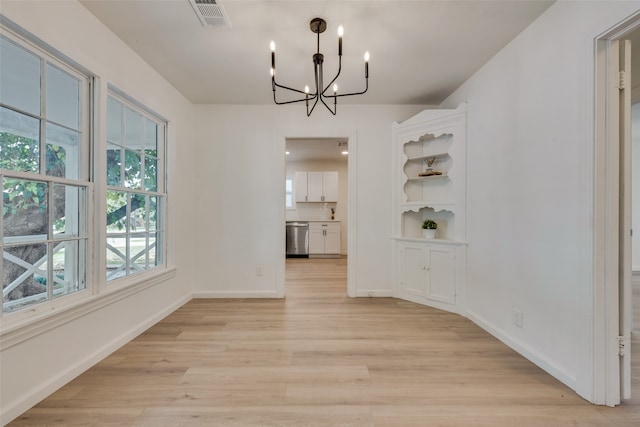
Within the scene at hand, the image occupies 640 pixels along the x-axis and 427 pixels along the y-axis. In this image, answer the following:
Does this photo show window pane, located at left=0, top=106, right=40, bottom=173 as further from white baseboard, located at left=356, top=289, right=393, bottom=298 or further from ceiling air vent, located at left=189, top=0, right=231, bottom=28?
white baseboard, located at left=356, top=289, right=393, bottom=298

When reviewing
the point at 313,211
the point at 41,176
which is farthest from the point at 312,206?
the point at 41,176

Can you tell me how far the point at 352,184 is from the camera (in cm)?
341

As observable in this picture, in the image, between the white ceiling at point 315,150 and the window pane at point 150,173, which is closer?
the window pane at point 150,173

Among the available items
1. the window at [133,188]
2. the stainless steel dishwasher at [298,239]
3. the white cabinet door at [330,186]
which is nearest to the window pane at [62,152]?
the window at [133,188]

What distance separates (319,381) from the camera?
170 cm

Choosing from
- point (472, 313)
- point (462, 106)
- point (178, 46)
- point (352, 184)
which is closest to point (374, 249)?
point (352, 184)

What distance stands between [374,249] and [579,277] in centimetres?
203

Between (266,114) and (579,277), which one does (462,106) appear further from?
(266,114)

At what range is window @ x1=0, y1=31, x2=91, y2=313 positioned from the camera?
4.72ft

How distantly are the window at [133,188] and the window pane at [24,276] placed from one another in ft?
1.63

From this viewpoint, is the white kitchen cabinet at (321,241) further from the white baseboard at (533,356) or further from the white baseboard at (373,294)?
the white baseboard at (533,356)

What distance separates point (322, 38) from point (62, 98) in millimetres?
1830

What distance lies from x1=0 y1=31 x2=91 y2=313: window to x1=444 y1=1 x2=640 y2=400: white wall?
3.11m

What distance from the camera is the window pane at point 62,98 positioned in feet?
5.51
